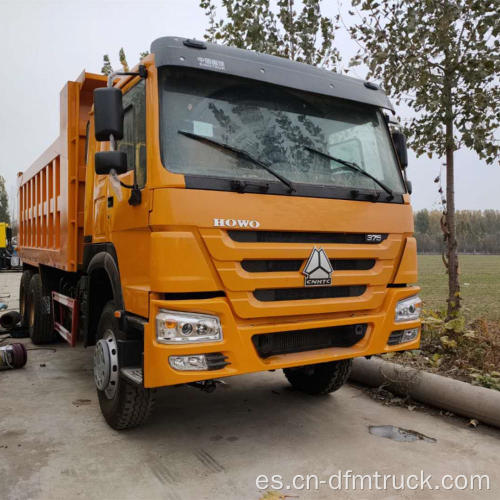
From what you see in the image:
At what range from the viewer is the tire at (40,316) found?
6.86 metres

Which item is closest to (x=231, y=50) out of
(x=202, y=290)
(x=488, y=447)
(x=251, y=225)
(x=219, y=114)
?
(x=219, y=114)

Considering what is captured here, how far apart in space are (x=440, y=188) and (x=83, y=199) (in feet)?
15.0

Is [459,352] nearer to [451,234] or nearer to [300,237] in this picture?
[451,234]

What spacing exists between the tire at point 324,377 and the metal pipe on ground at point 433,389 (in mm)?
497

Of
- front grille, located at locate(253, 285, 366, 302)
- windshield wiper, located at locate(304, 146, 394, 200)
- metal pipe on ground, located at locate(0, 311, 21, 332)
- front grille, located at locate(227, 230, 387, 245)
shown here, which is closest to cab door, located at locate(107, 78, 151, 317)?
front grille, located at locate(227, 230, 387, 245)

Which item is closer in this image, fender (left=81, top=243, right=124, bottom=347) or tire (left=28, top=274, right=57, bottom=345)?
fender (left=81, top=243, right=124, bottom=347)

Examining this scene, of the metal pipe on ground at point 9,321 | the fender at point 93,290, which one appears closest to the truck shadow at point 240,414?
the fender at point 93,290

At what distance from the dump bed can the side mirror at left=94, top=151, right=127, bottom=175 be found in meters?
1.81

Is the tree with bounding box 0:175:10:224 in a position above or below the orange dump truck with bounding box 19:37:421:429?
above

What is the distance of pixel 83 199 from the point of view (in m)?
5.11

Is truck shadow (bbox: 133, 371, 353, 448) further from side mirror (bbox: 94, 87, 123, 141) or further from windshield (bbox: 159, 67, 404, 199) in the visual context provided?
side mirror (bbox: 94, 87, 123, 141)

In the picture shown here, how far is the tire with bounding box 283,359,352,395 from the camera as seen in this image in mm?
4750

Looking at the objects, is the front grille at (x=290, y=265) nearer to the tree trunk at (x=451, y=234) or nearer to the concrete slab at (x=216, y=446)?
the concrete slab at (x=216, y=446)

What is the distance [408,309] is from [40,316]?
5.11m
